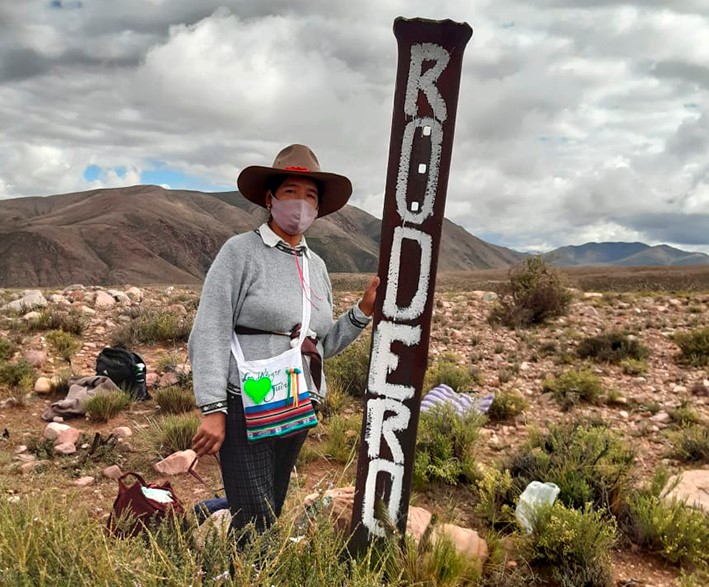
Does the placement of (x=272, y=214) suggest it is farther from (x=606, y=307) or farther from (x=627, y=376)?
(x=606, y=307)

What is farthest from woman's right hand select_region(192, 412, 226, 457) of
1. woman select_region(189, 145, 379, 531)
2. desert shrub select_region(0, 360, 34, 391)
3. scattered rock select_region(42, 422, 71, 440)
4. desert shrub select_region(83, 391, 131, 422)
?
desert shrub select_region(0, 360, 34, 391)

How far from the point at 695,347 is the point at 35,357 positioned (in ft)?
29.1

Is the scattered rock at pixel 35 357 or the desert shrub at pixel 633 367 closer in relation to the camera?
the scattered rock at pixel 35 357

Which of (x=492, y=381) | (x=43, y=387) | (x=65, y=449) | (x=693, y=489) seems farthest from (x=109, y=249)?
(x=693, y=489)

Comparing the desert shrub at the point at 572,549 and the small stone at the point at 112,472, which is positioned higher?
the desert shrub at the point at 572,549

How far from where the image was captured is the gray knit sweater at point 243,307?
2145 millimetres

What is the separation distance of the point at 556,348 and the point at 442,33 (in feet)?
22.9

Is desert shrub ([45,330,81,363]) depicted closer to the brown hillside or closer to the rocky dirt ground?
the rocky dirt ground

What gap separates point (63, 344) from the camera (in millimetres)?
7406

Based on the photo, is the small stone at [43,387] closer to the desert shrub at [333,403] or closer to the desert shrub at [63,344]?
the desert shrub at [63,344]

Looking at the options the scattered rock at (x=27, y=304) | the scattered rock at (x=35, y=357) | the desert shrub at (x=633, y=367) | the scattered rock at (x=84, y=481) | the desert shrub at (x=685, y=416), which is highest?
the desert shrub at (x=633, y=367)

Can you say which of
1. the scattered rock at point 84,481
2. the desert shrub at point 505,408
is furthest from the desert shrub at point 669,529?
the scattered rock at point 84,481

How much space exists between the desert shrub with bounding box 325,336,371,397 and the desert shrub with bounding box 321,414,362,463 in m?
1.02

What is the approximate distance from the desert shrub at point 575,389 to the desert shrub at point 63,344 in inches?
237
